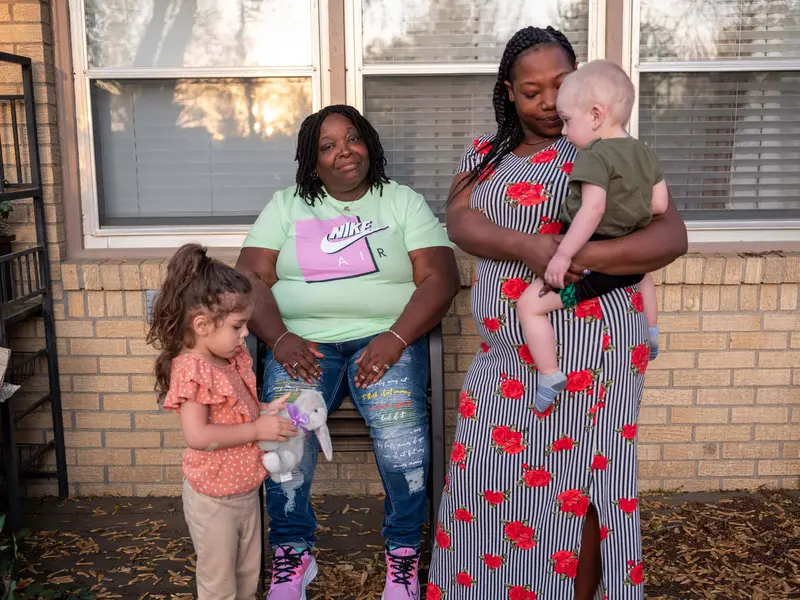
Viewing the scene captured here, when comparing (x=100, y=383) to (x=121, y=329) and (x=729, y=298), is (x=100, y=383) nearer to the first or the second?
(x=121, y=329)

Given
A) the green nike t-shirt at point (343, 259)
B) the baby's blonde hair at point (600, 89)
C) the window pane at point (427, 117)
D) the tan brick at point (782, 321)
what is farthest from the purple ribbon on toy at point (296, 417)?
the tan brick at point (782, 321)

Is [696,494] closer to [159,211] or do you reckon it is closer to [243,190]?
[243,190]

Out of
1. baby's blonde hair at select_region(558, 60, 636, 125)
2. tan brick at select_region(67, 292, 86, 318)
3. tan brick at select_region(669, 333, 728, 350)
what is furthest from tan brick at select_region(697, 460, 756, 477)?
tan brick at select_region(67, 292, 86, 318)

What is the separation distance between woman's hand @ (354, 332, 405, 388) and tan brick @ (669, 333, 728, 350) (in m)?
1.39

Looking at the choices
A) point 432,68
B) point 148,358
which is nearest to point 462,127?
point 432,68

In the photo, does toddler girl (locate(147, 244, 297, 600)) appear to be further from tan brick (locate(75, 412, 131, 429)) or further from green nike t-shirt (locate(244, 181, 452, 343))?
tan brick (locate(75, 412, 131, 429))

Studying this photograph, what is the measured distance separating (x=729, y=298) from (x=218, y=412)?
2.31m

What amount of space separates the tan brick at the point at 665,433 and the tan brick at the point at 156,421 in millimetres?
2023

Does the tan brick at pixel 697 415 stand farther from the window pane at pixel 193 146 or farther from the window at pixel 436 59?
the window pane at pixel 193 146

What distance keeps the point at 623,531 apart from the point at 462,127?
194 cm

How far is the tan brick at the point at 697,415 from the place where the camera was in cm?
373

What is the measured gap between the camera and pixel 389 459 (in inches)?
113

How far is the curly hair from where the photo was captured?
7.27ft

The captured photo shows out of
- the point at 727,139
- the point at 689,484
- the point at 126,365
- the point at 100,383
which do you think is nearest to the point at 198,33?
the point at 126,365
